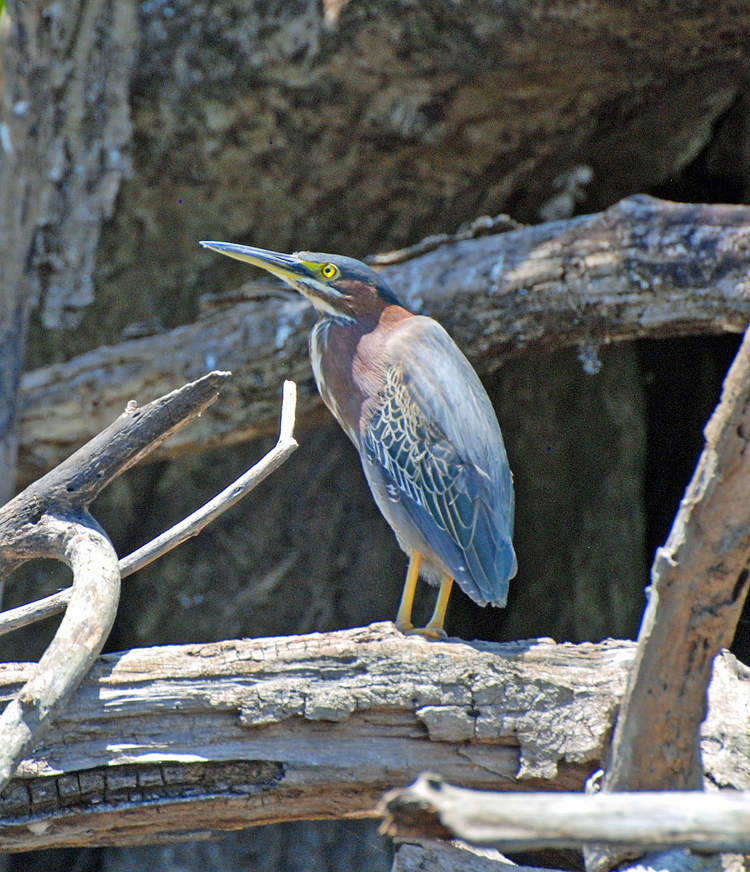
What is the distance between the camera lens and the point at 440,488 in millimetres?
1785

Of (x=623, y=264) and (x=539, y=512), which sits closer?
(x=623, y=264)

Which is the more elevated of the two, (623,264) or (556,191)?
(556,191)

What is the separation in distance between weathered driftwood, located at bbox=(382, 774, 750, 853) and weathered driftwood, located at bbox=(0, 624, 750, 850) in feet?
2.32

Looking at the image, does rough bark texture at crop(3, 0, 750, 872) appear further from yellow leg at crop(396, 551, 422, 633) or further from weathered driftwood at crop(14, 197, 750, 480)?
yellow leg at crop(396, 551, 422, 633)

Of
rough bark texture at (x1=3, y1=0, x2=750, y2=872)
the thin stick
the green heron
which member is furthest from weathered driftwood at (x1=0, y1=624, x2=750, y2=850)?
rough bark texture at (x1=3, y1=0, x2=750, y2=872)

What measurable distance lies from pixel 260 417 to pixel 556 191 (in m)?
1.33

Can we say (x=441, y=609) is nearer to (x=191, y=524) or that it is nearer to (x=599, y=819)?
(x=191, y=524)

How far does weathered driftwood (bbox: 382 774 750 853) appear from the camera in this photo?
2.05ft

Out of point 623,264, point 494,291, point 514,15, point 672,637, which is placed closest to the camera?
point 672,637

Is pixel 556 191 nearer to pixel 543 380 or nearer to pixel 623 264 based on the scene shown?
pixel 543 380

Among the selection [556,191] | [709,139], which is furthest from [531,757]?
[709,139]

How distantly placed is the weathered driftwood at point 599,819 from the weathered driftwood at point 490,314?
149 centimetres

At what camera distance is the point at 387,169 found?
284 cm

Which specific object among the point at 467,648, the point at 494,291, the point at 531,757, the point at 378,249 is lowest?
the point at 531,757
